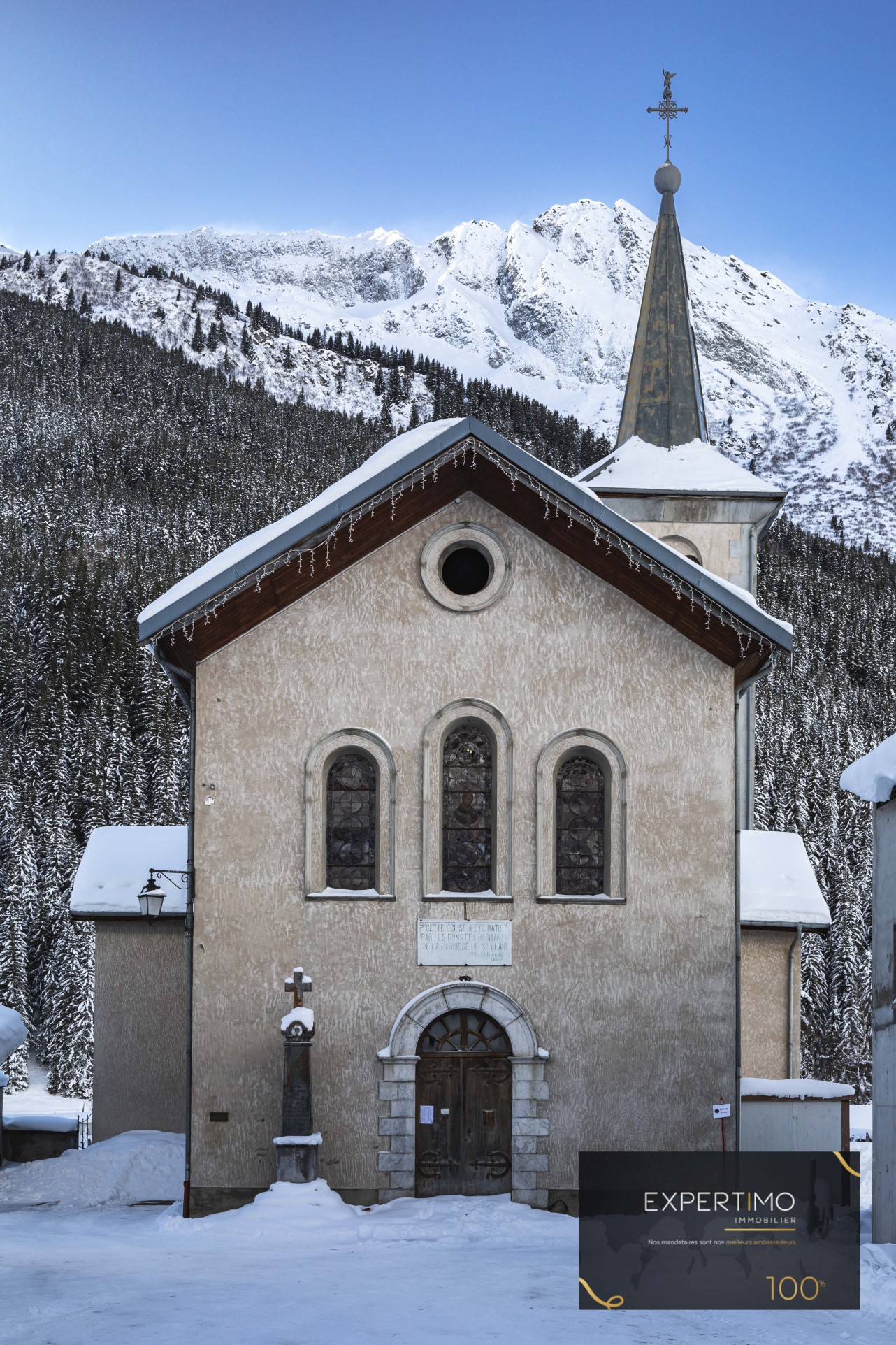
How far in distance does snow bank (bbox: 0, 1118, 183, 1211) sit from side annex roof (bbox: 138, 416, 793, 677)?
25.7 feet

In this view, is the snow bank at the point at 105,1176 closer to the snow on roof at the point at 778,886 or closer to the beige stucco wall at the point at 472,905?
the beige stucco wall at the point at 472,905

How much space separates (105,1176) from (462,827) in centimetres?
779

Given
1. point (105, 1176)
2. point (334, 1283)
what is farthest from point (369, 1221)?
point (105, 1176)

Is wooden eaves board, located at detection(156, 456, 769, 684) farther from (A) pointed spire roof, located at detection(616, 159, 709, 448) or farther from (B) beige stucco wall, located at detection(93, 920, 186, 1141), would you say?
(A) pointed spire roof, located at detection(616, 159, 709, 448)

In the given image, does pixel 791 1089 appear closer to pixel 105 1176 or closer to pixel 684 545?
pixel 105 1176

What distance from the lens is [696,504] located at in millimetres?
26797

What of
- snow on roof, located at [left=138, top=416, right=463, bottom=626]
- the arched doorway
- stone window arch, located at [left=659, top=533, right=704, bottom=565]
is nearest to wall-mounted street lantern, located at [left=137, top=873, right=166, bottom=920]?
snow on roof, located at [left=138, top=416, right=463, bottom=626]

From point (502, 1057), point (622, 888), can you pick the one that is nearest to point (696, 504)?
point (622, 888)

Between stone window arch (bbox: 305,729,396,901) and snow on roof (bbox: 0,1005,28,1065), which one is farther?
snow on roof (bbox: 0,1005,28,1065)

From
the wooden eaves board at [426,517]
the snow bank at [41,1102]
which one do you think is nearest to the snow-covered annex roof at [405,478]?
the wooden eaves board at [426,517]

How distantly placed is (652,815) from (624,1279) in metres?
7.08

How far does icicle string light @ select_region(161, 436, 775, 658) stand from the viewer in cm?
1828

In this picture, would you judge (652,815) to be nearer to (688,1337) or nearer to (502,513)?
(502,513)

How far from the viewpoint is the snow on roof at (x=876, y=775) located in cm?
1686
